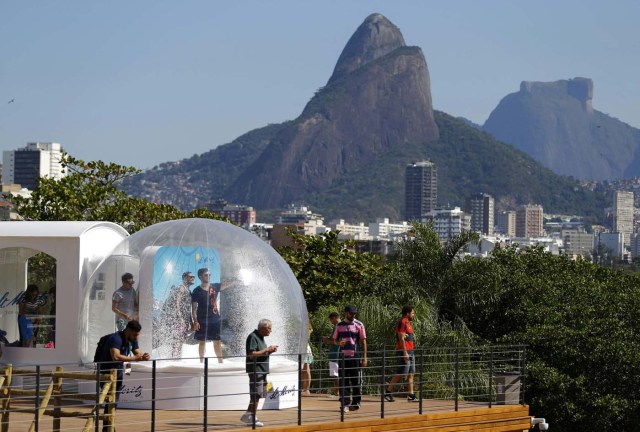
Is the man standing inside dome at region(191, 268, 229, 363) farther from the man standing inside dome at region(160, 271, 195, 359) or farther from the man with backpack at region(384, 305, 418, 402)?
the man with backpack at region(384, 305, 418, 402)

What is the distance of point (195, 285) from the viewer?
665 inches

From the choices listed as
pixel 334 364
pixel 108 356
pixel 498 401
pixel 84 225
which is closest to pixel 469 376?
pixel 498 401

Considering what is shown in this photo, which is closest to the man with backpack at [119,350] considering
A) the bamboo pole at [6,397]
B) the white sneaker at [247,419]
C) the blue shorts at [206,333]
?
the bamboo pole at [6,397]

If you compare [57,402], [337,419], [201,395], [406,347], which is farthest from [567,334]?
[57,402]

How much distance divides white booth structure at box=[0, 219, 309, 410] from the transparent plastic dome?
0.5 inches

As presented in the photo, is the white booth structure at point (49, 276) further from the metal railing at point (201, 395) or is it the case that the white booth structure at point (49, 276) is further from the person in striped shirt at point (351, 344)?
the person in striped shirt at point (351, 344)

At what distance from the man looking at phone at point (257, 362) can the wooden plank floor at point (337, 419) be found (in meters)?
0.21

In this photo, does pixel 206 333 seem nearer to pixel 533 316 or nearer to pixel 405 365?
pixel 405 365

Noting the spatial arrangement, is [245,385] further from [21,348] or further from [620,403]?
[620,403]

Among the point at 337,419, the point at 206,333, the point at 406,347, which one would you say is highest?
the point at 206,333

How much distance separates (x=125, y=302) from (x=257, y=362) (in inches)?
112

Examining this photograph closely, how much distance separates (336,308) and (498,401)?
6.94 meters

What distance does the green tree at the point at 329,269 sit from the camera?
28486 millimetres

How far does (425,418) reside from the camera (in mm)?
16906
